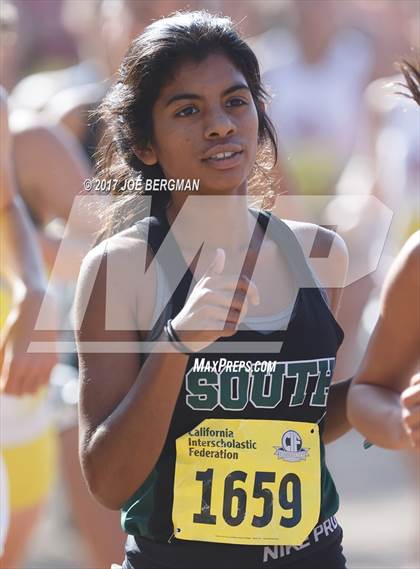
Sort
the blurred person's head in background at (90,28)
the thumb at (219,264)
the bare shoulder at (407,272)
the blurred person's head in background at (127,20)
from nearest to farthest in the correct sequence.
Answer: the thumb at (219,264) < the bare shoulder at (407,272) < the blurred person's head in background at (127,20) < the blurred person's head in background at (90,28)

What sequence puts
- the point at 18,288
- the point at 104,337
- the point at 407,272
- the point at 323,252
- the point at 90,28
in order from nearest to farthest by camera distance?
the point at 104,337 < the point at 407,272 < the point at 323,252 < the point at 18,288 < the point at 90,28

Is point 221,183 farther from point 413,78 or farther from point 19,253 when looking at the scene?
point 19,253

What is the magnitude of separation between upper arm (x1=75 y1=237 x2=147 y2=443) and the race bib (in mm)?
162

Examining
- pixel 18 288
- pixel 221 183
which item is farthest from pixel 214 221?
pixel 18 288

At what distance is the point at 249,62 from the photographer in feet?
9.92

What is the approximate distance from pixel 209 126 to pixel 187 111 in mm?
68

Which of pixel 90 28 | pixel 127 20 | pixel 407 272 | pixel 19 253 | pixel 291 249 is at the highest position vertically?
pixel 90 28

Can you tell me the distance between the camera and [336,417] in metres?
3.04

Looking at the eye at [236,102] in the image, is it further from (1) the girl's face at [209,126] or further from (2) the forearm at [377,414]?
(2) the forearm at [377,414]

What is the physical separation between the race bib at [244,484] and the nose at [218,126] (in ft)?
1.80

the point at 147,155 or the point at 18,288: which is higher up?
the point at 18,288

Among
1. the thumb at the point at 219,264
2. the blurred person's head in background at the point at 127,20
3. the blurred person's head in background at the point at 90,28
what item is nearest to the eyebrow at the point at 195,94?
the thumb at the point at 219,264

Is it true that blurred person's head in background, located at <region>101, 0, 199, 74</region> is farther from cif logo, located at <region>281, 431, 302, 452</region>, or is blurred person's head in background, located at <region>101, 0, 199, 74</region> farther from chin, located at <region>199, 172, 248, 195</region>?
cif logo, located at <region>281, 431, 302, 452</region>

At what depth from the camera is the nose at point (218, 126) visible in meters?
2.85
